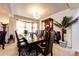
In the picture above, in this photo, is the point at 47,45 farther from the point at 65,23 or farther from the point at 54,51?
the point at 65,23

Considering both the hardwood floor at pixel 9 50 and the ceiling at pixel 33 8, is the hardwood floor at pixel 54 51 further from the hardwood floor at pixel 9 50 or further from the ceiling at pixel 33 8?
the ceiling at pixel 33 8

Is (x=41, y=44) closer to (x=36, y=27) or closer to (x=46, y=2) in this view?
(x=36, y=27)

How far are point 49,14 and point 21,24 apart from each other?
0.45 m

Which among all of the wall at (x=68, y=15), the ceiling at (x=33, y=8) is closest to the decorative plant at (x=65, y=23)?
the wall at (x=68, y=15)

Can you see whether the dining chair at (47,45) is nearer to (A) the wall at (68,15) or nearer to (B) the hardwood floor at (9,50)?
(A) the wall at (68,15)

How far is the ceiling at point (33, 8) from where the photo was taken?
2.24 meters

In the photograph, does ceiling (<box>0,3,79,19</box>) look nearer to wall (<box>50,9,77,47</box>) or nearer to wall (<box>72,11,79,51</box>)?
wall (<box>50,9,77,47</box>)

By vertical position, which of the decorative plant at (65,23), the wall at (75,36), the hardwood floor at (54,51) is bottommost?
the hardwood floor at (54,51)

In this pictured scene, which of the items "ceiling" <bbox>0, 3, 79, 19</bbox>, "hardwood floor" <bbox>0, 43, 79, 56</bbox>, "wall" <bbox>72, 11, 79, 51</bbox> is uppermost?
"ceiling" <bbox>0, 3, 79, 19</bbox>

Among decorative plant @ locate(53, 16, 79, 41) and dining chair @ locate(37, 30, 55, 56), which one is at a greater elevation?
decorative plant @ locate(53, 16, 79, 41)

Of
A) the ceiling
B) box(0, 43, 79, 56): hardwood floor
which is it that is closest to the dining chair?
box(0, 43, 79, 56): hardwood floor

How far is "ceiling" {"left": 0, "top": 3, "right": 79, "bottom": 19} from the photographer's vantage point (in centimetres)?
224

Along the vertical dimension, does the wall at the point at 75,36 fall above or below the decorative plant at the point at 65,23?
below

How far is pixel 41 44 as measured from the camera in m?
2.28
